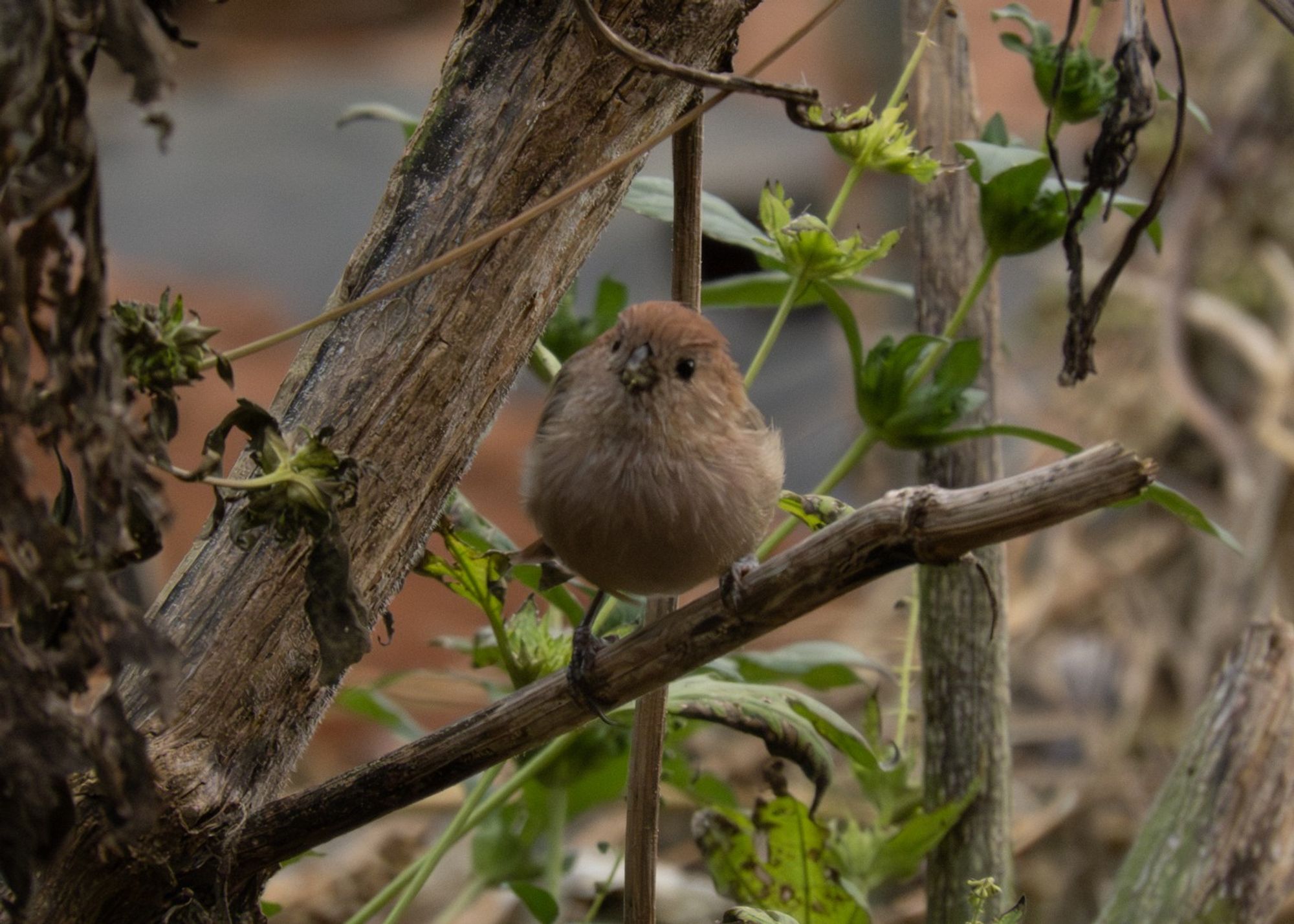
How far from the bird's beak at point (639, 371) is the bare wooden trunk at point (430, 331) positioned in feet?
1.03

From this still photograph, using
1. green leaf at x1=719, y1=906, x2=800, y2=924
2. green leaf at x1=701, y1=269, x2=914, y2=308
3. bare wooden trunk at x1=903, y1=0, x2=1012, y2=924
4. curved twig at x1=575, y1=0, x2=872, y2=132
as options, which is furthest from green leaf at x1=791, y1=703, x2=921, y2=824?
curved twig at x1=575, y1=0, x2=872, y2=132

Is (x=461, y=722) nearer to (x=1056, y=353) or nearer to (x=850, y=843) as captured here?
(x=850, y=843)

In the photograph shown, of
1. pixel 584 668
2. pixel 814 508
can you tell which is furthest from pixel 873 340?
pixel 584 668

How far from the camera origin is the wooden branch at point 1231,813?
7.19 ft

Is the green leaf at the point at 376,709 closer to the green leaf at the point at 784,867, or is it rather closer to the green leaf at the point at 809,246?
the green leaf at the point at 784,867

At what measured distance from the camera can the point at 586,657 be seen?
192cm

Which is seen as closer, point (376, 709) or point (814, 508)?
point (814, 508)

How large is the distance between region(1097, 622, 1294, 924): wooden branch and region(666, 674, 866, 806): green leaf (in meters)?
0.66

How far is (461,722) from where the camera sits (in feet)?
5.16

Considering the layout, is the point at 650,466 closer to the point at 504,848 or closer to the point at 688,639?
the point at 688,639

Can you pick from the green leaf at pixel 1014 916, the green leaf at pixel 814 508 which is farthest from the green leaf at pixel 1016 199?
A: the green leaf at pixel 1014 916

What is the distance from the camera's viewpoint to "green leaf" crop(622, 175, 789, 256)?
2.07m

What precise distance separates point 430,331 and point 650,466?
0.50m

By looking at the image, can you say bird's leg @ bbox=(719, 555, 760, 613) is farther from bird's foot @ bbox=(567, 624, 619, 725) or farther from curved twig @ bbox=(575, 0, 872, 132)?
curved twig @ bbox=(575, 0, 872, 132)
